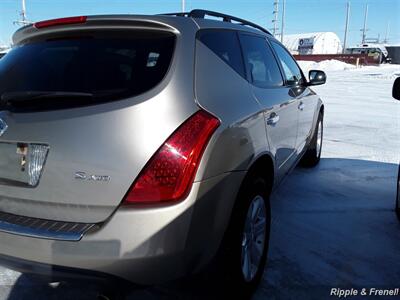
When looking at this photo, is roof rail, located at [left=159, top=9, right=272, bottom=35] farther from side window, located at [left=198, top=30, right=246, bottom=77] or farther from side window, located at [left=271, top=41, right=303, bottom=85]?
side window, located at [left=271, top=41, right=303, bottom=85]

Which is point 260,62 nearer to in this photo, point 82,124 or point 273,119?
point 273,119

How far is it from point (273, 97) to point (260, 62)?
1.11 ft

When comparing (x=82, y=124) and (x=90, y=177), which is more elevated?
(x=82, y=124)

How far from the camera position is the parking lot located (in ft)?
8.70

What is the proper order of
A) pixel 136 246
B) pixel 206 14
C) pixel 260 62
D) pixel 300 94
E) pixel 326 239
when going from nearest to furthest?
pixel 136 246 < pixel 206 14 < pixel 260 62 < pixel 326 239 < pixel 300 94

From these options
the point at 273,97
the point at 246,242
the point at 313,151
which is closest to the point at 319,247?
the point at 246,242

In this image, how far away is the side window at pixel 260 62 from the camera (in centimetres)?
287

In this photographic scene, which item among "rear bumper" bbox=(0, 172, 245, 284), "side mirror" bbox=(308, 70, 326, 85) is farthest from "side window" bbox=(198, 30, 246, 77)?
"side mirror" bbox=(308, 70, 326, 85)

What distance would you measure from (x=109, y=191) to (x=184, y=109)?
0.51 m

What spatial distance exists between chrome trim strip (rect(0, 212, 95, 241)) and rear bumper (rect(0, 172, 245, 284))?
23 mm

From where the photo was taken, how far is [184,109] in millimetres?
1896

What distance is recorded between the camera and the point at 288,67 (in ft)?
13.6

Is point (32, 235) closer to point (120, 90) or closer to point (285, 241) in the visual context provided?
point (120, 90)

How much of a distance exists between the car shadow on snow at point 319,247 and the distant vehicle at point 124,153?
22 centimetres
